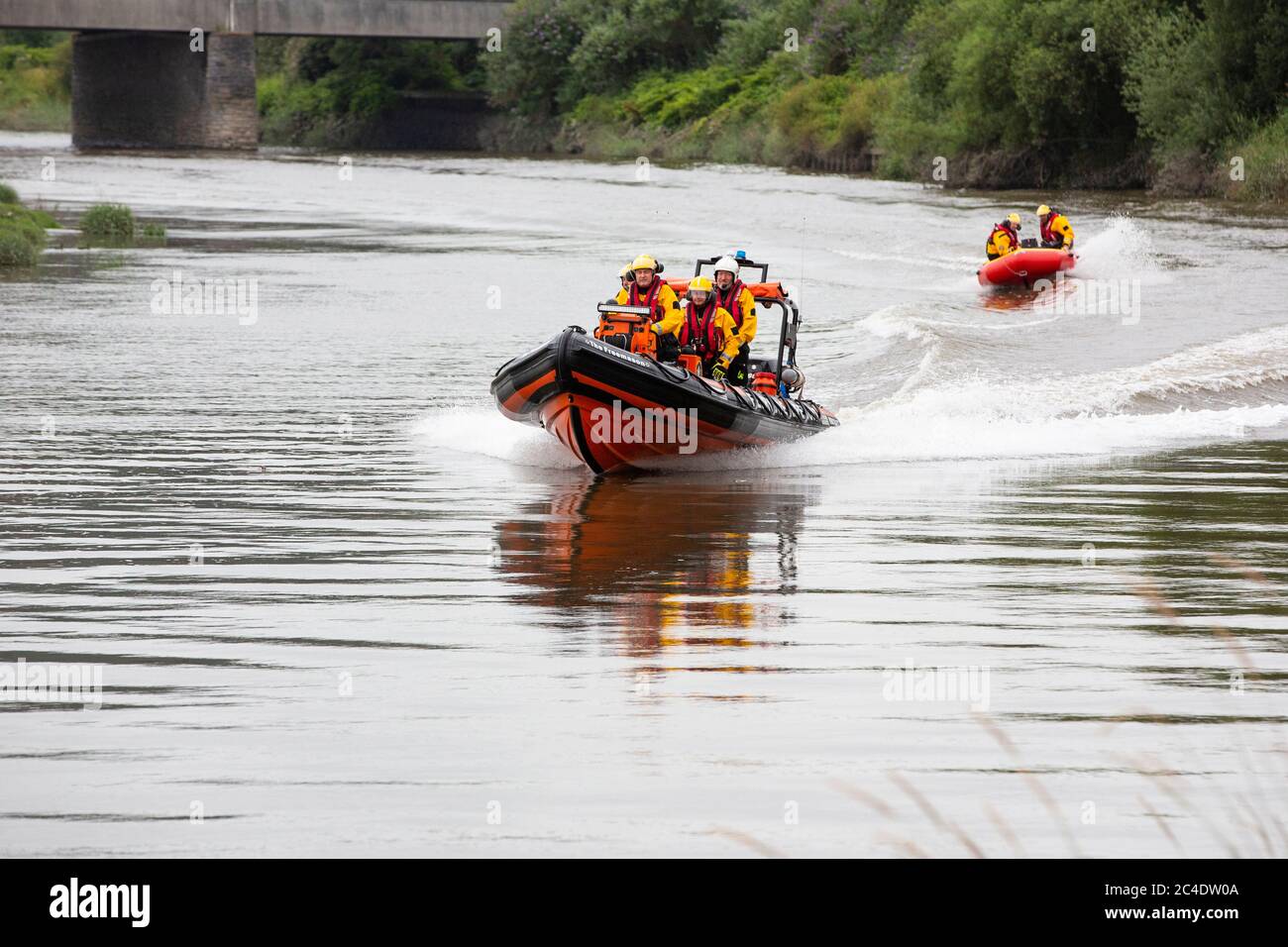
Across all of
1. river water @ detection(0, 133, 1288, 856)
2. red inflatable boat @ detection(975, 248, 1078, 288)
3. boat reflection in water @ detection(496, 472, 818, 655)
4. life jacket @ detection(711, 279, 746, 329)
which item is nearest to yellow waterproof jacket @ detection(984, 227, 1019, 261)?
red inflatable boat @ detection(975, 248, 1078, 288)

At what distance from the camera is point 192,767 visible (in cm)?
610

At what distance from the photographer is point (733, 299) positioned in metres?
13.6

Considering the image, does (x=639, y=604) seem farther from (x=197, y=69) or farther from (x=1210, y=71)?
(x=197, y=69)

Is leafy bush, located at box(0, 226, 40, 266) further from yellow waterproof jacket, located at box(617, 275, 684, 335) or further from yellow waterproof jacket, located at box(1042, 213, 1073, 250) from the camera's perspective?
yellow waterproof jacket, located at box(617, 275, 684, 335)

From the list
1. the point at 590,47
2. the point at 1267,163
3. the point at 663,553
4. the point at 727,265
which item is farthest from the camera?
the point at 590,47

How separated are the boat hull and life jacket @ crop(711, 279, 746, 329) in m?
0.56

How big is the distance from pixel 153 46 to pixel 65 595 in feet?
238

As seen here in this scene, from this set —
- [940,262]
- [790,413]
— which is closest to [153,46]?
[940,262]

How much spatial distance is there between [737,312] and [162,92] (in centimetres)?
6832

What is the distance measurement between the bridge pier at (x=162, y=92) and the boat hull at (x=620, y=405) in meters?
66.9

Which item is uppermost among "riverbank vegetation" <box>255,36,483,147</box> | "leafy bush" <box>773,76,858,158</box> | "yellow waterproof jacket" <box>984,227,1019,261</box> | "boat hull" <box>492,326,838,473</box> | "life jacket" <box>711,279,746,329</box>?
"riverbank vegetation" <box>255,36,483,147</box>

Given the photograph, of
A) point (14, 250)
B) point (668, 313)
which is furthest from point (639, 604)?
point (14, 250)

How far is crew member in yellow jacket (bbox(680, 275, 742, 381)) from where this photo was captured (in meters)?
13.5
